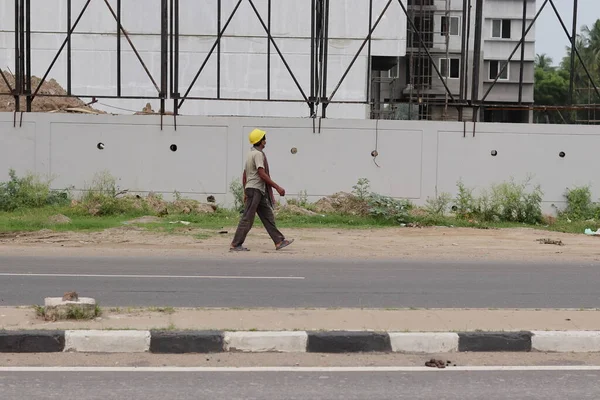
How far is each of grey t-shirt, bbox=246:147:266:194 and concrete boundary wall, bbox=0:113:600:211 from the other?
6.79 m

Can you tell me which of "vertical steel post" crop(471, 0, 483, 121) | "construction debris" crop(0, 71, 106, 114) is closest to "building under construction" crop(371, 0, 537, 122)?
"construction debris" crop(0, 71, 106, 114)

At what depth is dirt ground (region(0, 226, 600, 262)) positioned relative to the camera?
1314cm

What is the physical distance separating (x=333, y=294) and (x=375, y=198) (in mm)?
9023

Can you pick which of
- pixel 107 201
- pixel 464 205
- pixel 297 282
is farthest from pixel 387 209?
pixel 297 282

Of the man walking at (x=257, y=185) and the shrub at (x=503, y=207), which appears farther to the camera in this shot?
the shrub at (x=503, y=207)

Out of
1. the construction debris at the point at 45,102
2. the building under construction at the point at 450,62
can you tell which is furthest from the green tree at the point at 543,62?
the construction debris at the point at 45,102

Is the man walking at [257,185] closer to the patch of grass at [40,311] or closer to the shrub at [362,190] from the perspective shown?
the patch of grass at [40,311]

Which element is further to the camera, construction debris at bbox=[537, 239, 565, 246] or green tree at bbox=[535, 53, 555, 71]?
green tree at bbox=[535, 53, 555, 71]

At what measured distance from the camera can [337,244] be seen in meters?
14.4

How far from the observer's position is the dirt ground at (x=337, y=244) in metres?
13.1

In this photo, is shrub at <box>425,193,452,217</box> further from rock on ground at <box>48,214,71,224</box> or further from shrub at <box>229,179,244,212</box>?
rock on ground at <box>48,214,71,224</box>

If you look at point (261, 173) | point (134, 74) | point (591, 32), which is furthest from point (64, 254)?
point (591, 32)

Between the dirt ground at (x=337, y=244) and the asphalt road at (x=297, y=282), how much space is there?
0.89 meters
